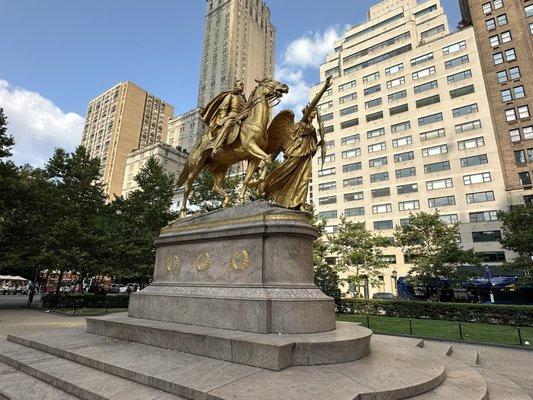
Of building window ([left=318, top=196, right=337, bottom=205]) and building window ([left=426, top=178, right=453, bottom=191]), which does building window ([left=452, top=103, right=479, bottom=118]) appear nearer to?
building window ([left=426, top=178, right=453, bottom=191])

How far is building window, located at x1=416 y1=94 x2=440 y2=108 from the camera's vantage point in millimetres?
56250

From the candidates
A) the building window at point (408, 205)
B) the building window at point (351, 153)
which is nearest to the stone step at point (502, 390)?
the building window at point (408, 205)

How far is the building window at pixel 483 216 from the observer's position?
155 ft

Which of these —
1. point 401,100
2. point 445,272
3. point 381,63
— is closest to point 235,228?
point 445,272

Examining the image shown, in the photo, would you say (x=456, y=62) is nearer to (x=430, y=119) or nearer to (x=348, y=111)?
(x=430, y=119)

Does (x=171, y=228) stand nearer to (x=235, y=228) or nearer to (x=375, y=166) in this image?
(x=235, y=228)

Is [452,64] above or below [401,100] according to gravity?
above

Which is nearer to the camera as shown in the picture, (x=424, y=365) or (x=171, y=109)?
(x=424, y=365)

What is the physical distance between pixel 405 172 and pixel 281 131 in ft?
169

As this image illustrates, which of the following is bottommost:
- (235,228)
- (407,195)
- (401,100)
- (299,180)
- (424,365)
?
(424,365)

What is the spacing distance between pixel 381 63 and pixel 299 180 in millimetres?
63833

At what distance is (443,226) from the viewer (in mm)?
33438

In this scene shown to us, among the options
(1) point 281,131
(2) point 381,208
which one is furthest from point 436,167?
(1) point 281,131

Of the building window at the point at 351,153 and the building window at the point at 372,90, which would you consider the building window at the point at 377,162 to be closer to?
the building window at the point at 351,153
